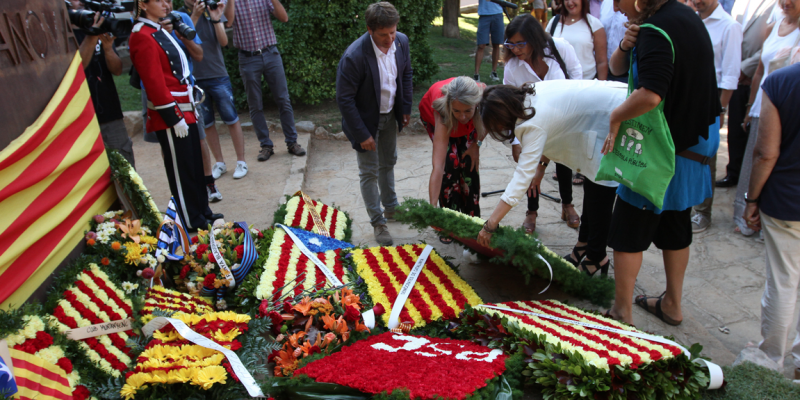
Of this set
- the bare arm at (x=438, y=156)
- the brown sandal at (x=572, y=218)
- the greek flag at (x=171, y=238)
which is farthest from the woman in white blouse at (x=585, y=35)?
the greek flag at (x=171, y=238)

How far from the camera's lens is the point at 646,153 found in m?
2.64

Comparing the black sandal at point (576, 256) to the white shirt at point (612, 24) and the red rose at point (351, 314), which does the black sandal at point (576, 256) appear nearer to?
the red rose at point (351, 314)

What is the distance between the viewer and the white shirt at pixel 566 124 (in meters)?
2.83

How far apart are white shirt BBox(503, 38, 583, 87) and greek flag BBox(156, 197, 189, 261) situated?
103 inches

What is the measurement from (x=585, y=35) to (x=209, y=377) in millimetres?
4048

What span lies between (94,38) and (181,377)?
2846 millimetres

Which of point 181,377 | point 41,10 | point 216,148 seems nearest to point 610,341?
point 181,377

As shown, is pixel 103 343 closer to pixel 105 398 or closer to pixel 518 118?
pixel 105 398

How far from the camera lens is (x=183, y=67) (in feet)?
14.1

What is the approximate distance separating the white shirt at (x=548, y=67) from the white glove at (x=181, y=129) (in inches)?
102

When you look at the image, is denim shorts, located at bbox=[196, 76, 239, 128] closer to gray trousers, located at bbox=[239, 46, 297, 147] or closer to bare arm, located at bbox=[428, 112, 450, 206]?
gray trousers, located at bbox=[239, 46, 297, 147]

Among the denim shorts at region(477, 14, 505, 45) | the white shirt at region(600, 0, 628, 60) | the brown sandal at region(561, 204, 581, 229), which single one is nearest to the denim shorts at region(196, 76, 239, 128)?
the brown sandal at region(561, 204, 581, 229)

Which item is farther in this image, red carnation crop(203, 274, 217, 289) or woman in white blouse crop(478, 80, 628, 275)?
red carnation crop(203, 274, 217, 289)

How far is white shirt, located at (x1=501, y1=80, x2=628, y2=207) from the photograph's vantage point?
2832mm
